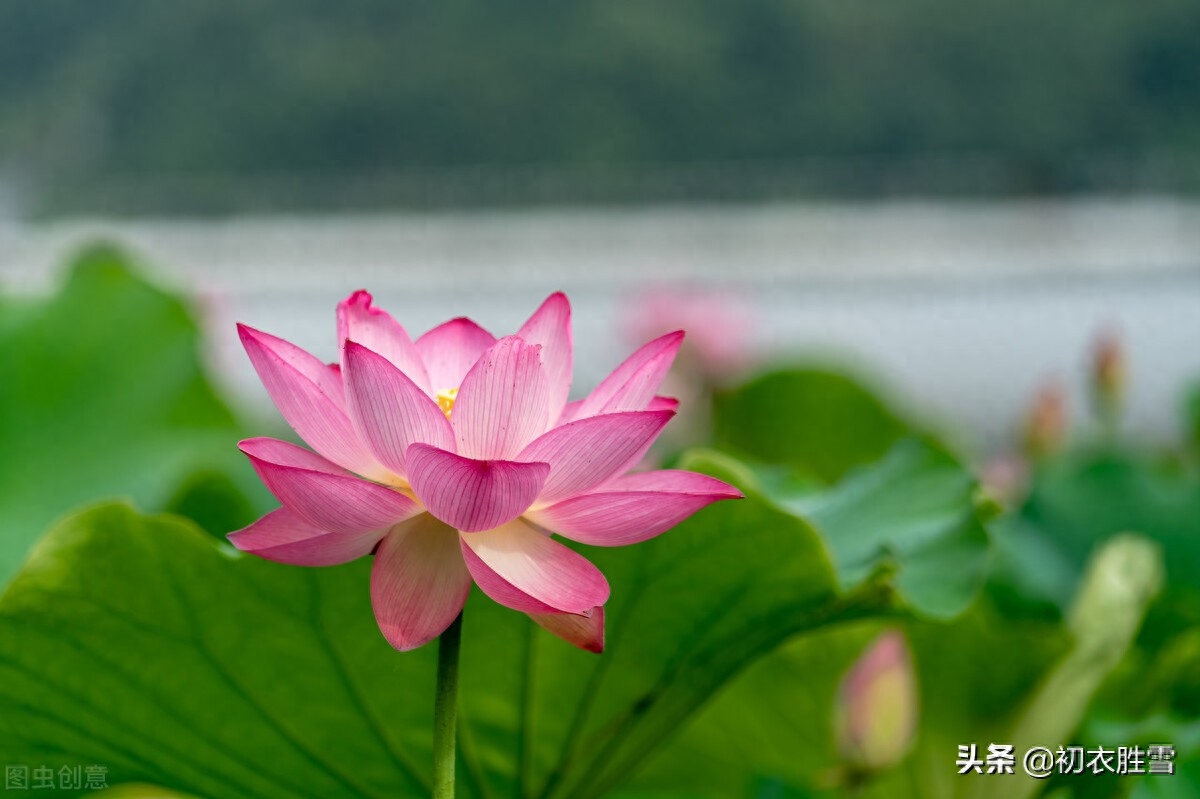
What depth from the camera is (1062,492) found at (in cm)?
71

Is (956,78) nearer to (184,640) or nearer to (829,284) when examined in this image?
(829,284)

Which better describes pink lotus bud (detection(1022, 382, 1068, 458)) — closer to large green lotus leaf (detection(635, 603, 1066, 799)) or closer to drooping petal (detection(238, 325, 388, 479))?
large green lotus leaf (detection(635, 603, 1066, 799))

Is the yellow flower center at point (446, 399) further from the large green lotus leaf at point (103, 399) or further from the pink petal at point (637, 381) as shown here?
the large green lotus leaf at point (103, 399)

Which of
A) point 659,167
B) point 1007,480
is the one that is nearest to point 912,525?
point 1007,480

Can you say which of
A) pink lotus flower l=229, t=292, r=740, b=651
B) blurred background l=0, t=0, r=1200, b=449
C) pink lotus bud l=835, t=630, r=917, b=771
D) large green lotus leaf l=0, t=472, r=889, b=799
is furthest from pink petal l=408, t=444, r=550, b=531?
blurred background l=0, t=0, r=1200, b=449

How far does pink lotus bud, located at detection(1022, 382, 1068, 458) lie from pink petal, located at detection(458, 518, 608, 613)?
2.62 feet

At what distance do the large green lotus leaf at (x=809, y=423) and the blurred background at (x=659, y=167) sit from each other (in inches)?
17.8

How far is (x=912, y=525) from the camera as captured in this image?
513 mm

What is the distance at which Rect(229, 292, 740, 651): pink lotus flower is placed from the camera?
27cm

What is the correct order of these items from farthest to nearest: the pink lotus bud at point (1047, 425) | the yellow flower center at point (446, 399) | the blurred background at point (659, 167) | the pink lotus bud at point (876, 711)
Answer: the blurred background at point (659, 167) → the pink lotus bud at point (1047, 425) → the pink lotus bud at point (876, 711) → the yellow flower center at point (446, 399)

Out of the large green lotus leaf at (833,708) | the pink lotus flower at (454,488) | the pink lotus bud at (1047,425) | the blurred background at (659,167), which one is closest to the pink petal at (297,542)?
the pink lotus flower at (454,488)

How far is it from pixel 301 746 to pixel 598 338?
505 centimetres

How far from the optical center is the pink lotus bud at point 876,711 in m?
0.50

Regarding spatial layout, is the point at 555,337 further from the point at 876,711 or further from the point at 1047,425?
the point at 1047,425
